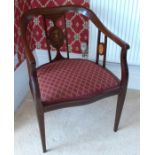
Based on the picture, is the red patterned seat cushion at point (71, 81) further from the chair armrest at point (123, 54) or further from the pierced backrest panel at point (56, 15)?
the pierced backrest panel at point (56, 15)

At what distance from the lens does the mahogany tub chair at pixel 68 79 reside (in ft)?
5.04

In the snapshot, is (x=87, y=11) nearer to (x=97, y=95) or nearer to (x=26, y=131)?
(x=97, y=95)

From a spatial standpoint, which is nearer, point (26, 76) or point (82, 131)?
point (82, 131)

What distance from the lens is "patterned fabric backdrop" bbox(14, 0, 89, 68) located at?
197cm

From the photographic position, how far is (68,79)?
1.65 meters

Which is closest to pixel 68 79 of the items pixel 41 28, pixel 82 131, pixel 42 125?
pixel 42 125

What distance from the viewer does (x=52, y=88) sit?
5.21ft

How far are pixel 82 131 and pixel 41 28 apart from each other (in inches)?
35.2

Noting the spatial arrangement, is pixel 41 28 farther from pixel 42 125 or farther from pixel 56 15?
pixel 42 125

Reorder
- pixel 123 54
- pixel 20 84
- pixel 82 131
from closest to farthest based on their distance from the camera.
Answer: pixel 123 54
pixel 82 131
pixel 20 84

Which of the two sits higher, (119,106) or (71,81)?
(71,81)

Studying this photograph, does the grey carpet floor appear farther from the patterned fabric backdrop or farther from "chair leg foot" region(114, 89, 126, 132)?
the patterned fabric backdrop
